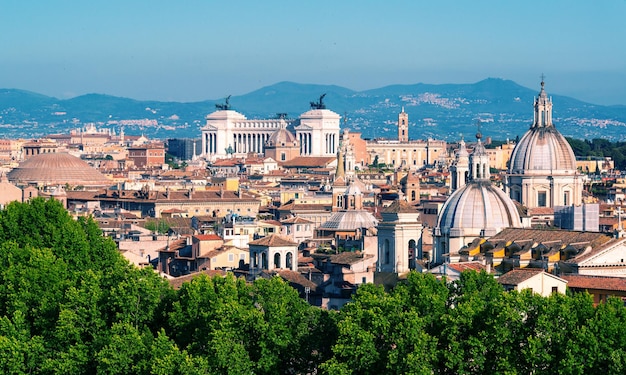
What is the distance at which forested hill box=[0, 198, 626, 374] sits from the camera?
34312 mm

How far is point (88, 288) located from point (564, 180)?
38497 mm

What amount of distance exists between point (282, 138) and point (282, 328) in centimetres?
14995

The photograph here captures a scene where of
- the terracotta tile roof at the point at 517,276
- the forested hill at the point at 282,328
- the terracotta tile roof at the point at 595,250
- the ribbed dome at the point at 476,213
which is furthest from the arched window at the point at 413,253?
the forested hill at the point at 282,328

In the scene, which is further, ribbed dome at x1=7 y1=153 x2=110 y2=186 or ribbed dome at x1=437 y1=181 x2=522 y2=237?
ribbed dome at x1=7 y1=153 x2=110 y2=186

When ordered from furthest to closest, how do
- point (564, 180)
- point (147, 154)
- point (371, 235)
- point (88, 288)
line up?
point (147, 154)
point (564, 180)
point (371, 235)
point (88, 288)

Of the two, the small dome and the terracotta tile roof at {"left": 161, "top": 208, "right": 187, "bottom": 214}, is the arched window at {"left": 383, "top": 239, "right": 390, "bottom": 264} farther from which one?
the terracotta tile roof at {"left": 161, "top": 208, "right": 187, "bottom": 214}

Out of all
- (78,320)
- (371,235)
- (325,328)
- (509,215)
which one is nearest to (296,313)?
(325,328)

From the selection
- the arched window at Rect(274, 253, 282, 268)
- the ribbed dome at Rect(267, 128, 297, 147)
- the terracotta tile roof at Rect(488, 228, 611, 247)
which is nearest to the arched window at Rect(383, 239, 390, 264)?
the terracotta tile roof at Rect(488, 228, 611, 247)

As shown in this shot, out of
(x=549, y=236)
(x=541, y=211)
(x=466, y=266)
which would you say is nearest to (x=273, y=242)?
(x=549, y=236)

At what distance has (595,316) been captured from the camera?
34438 millimetres

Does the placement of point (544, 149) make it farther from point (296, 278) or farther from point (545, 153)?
point (296, 278)

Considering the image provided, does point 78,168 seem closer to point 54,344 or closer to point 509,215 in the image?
point 509,215

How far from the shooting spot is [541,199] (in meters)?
76.9

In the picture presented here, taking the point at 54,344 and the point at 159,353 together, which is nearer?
the point at 159,353
